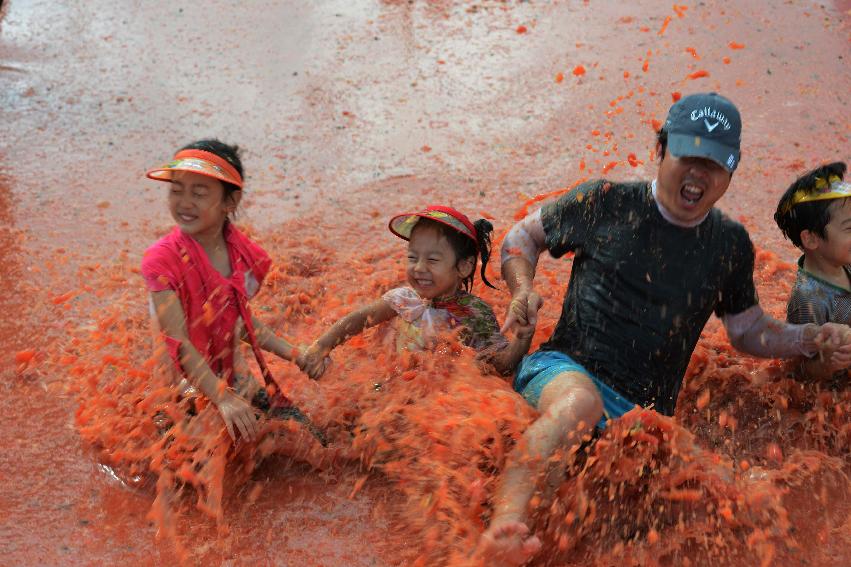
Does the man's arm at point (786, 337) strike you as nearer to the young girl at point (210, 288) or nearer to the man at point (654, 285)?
the man at point (654, 285)

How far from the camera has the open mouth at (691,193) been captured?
10.4 ft

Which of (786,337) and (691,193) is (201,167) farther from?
(786,337)

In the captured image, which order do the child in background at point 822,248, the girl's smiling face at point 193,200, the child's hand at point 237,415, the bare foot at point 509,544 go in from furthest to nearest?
the child in background at point 822,248, the girl's smiling face at point 193,200, the child's hand at point 237,415, the bare foot at point 509,544

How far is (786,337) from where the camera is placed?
138 inches

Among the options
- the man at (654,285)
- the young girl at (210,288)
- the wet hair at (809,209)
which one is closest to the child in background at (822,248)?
the wet hair at (809,209)

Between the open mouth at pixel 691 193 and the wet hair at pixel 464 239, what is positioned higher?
the open mouth at pixel 691 193

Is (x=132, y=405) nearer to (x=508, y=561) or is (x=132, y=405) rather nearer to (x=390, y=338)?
(x=390, y=338)

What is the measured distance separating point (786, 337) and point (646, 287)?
67 centimetres

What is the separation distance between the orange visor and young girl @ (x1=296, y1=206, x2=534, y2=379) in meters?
0.74

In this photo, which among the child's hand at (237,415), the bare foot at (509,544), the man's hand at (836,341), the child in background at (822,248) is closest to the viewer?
the bare foot at (509,544)

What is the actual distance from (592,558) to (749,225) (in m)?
3.24

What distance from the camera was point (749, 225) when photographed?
18.1 ft

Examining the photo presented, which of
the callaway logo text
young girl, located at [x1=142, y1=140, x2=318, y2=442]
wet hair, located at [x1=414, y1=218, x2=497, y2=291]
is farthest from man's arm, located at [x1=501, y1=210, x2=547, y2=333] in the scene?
young girl, located at [x1=142, y1=140, x2=318, y2=442]

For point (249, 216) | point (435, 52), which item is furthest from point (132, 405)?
point (435, 52)
